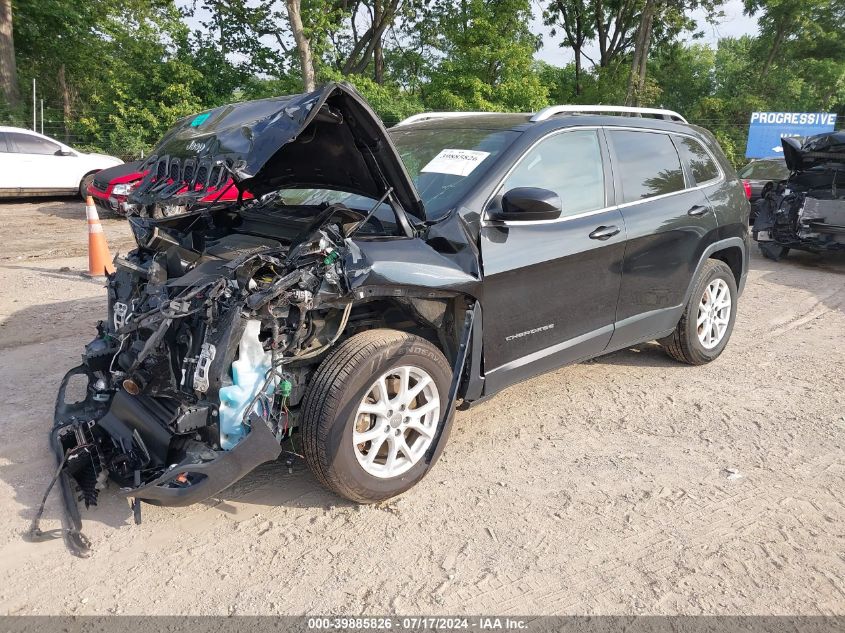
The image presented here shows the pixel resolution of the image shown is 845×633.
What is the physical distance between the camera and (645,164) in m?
4.42

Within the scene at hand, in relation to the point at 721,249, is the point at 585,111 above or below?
above

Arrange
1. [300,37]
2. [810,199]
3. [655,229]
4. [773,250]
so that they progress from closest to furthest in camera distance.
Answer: [655,229] < [810,199] < [773,250] < [300,37]

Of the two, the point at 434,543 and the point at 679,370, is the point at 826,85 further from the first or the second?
the point at 434,543

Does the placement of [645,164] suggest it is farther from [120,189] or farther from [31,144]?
[31,144]

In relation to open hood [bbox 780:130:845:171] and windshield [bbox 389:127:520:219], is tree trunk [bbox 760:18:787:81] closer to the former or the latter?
open hood [bbox 780:130:845:171]

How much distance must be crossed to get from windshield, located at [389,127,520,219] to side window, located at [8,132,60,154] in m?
13.3

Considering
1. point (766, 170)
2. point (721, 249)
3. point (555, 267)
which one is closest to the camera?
point (555, 267)

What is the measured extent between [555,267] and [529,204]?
57cm

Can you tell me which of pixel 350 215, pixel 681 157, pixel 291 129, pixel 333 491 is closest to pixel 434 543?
pixel 333 491

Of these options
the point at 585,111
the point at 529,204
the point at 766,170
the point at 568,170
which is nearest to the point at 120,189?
the point at 585,111

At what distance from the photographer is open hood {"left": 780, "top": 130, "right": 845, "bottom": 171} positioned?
332 inches

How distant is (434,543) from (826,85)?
1360 inches

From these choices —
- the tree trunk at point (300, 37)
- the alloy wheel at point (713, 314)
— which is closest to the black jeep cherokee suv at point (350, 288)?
the alloy wheel at point (713, 314)

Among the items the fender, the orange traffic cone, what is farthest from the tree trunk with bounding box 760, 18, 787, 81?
the orange traffic cone
